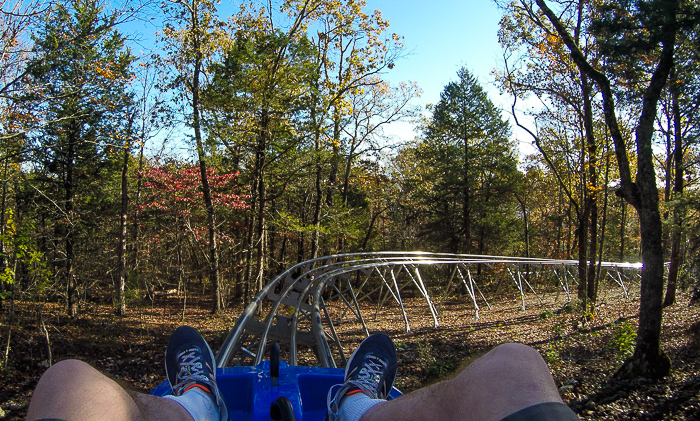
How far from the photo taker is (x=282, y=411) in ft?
5.03

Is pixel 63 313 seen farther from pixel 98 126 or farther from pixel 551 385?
pixel 551 385

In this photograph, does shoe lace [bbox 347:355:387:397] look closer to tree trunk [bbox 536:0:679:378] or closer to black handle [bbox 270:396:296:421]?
black handle [bbox 270:396:296:421]

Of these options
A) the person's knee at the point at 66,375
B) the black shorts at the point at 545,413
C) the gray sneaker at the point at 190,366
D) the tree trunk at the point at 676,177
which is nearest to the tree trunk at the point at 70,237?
the gray sneaker at the point at 190,366

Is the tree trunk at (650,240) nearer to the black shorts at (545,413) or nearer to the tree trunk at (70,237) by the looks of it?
the black shorts at (545,413)

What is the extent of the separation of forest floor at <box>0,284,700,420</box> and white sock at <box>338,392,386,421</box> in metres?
0.34

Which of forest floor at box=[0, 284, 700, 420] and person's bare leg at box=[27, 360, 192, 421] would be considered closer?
person's bare leg at box=[27, 360, 192, 421]

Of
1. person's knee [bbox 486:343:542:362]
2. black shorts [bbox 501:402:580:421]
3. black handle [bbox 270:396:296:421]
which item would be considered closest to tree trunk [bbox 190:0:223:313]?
black handle [bbox 270:396:296:421]

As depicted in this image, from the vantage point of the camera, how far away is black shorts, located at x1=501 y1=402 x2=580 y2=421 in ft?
3.88

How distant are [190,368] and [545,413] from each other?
1.46 m

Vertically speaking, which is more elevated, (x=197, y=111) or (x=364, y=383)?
(x=197, y=111)

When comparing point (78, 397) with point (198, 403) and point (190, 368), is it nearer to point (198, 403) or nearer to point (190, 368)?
point (198, 403)

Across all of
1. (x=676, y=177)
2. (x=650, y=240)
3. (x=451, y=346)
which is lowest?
(x=451, y=346)

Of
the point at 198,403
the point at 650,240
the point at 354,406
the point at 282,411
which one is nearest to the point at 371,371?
the point at 354,406

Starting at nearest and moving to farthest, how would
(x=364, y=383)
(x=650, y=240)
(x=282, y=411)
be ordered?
(x=282, y=411) → (x=364, y=383) → (x=650, y=240)
